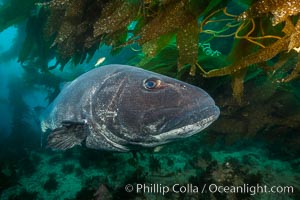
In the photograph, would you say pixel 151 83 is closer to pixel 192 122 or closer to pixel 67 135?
pixel 192 122

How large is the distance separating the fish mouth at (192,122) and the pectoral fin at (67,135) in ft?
5.37

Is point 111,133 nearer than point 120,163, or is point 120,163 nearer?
point 111,133

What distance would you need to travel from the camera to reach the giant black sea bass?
277 centimetres

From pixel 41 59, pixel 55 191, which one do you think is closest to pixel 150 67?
pixel 55 191

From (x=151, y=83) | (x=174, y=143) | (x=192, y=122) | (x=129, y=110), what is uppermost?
(x=151, y=83)

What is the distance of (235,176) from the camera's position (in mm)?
5000

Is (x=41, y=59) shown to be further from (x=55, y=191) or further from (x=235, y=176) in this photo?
(x=235, y=176)

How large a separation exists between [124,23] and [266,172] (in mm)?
4298

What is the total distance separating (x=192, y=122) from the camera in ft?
8.75

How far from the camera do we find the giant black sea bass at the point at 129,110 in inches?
109

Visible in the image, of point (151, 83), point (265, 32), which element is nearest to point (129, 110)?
point (151, 83)

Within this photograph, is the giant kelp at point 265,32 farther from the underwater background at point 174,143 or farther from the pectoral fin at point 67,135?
the pectoral fin at point 67,135

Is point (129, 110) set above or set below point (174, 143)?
above

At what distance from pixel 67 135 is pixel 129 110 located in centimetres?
130
